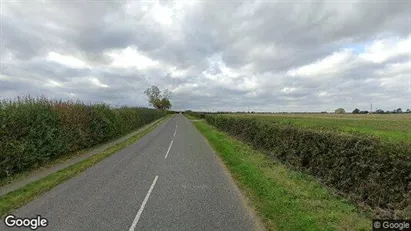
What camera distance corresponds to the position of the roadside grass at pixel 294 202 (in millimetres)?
5641

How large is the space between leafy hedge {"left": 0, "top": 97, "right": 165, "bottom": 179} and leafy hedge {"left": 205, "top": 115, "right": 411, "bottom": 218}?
34.7 feet

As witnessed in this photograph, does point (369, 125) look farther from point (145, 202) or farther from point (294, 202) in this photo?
point (145, 202)

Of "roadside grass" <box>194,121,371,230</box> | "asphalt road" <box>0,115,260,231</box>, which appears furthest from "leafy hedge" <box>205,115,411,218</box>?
"asphalt road" <box>0,115,260,231</box>

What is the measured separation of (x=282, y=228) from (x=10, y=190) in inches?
306

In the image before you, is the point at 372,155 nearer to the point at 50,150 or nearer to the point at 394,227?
the point at 394,227

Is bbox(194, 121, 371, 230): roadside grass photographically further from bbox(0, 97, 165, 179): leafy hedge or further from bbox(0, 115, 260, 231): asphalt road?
bbox(0, 97, 165, 179): leafy hedge

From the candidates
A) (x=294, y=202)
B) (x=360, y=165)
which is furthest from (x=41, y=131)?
(x=360, y=165)

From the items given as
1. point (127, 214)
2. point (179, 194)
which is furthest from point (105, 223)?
point (179, 194)

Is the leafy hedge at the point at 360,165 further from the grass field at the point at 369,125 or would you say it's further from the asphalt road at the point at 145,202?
the asphalt road at the point at 145,202

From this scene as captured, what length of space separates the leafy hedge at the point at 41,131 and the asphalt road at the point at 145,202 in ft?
8.57

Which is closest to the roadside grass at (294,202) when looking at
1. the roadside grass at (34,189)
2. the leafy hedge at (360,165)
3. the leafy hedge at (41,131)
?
the leafy hedge at (360,165)

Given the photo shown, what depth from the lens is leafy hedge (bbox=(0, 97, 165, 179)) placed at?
10664 mm

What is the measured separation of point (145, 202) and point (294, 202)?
11.8ft

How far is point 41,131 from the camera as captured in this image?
13.1 metres
